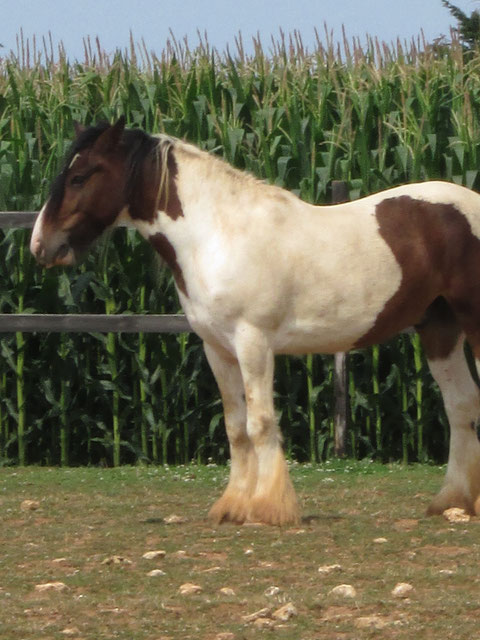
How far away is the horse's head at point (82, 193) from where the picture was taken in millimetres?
6664

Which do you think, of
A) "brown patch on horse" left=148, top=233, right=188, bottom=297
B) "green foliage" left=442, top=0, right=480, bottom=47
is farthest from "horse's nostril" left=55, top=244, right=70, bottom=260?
"green foliage" left=442, top=0, right=480, bottom=47

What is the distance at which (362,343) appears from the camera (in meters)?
6.84

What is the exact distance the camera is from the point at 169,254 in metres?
6.72

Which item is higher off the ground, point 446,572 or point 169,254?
point 169,254

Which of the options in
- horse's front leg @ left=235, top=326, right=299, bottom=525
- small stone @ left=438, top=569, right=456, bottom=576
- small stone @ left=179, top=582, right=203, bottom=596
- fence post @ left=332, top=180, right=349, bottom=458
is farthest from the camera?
fence post @ left=332, top=180, right=349, bottom=458

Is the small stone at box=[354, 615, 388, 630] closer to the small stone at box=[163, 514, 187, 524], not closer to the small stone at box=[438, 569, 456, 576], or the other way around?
the small stone at box=[438, 569, 456, 576]

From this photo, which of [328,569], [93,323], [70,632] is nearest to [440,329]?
[328,569]

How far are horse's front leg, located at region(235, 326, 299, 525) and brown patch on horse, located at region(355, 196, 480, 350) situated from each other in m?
0.59

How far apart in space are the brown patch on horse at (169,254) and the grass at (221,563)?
1.23 metres

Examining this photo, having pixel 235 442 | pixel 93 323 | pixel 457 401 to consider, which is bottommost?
pixel 235 442

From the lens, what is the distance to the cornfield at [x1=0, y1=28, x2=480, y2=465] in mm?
9992

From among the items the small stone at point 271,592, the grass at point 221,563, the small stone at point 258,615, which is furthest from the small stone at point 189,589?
the small stone at point 258,615

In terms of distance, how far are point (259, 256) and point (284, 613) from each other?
2.10m

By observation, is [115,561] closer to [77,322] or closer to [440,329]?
[440,329]
